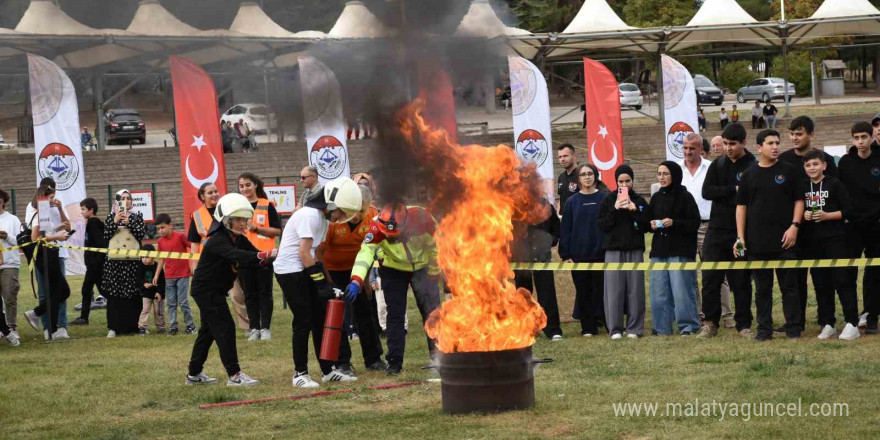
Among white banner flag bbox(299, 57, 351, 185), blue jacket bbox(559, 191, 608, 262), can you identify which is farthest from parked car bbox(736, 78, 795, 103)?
white banner flag bbox(299, 57, 351, 185)

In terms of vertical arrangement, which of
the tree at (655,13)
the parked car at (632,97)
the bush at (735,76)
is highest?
the tree at (655,13)

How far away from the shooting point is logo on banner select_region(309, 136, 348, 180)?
19031 millimetres

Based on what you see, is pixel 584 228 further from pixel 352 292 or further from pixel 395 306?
pixel 352 292

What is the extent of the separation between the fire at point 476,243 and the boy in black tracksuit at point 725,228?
344 centimetres

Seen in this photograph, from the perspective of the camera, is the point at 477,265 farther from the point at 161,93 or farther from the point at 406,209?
the point at 161,93

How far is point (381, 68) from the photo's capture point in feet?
29.6

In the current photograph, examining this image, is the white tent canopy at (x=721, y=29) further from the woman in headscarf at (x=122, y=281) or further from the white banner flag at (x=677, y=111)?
the woman in headscarf at (x=122, y=281)

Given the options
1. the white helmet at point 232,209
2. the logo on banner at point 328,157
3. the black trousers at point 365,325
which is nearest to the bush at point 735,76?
the logo on banner at point 328,157

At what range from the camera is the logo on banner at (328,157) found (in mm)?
19031

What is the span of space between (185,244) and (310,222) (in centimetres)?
504

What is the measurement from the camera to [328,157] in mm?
19266

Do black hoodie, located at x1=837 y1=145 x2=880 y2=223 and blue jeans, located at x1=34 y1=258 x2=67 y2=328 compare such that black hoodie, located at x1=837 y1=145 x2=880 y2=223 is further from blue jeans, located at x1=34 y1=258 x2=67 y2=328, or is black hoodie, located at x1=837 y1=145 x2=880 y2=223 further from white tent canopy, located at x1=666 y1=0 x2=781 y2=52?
white tent canopy, located at x1=666 y1=0 x2=781 y2=52

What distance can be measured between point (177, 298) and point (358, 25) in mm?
6772

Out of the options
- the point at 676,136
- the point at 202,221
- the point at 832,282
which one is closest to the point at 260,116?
the point at 202,221
